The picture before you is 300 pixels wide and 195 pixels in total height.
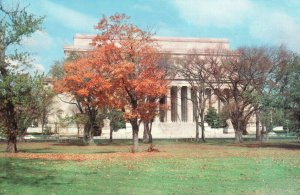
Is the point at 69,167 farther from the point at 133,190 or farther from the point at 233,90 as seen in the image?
the point at 233,90

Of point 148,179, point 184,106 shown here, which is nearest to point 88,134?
point 148,179

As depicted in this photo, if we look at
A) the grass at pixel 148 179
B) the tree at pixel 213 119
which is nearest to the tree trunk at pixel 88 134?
the grass at pixel 148 179

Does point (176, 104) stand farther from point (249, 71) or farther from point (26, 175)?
point (26, 175)

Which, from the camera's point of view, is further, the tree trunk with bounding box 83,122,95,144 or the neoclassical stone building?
the neoclassical stone building

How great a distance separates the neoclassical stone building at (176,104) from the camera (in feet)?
285

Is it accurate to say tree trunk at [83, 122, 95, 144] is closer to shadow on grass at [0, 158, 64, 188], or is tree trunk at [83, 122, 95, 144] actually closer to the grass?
the grass

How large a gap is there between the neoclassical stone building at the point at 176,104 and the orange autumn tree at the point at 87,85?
3075 centimetres

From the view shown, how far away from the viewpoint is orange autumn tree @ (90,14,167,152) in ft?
110

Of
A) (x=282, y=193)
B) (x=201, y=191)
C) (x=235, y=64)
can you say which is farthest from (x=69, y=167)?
(x=235, y=64)

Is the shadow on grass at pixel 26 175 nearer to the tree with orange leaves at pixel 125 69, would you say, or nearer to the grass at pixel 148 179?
the grass at pixel 148 179

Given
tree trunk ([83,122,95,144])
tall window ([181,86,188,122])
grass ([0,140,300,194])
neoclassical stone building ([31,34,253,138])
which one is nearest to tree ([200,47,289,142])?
tree trunk ([83,122,95,144])

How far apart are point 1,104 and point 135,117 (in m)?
9.18

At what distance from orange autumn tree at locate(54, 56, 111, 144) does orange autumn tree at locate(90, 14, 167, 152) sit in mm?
681

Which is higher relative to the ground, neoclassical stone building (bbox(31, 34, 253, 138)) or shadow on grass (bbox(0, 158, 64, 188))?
neoclassical stone building (bbox(31, 34, 253, 138))
